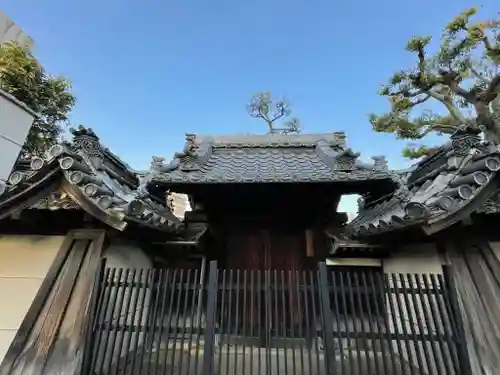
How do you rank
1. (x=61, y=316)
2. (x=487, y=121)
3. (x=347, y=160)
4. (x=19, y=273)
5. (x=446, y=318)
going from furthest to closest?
(x=487, y=121)
(x=347, y=160)
(x=19, y=273)
(x=61, y=316)
(x=446, y=318)

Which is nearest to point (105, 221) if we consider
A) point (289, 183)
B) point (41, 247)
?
point (41, 247)

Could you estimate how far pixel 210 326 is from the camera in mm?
3797

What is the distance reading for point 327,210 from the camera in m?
5.73

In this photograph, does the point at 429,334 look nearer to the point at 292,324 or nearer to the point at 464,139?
the point at 292,324

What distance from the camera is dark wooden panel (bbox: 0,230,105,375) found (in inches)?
152

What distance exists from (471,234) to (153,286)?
4201mm

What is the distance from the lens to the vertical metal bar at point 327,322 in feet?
11.8

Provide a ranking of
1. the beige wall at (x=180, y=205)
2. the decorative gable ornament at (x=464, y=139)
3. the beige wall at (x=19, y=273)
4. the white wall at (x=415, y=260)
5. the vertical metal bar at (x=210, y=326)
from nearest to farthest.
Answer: the vertical metal bar at (x=210, y=326) → the beige wall at (x=19, y=273) → the white wall at (x=415, y=260) → the decorative gable ornament at (x=464, y=139) → the beige wall at (x=180, y=205)

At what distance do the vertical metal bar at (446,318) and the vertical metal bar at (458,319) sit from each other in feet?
0.09

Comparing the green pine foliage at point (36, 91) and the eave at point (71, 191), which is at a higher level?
the green pine foliage at point (36, 91)

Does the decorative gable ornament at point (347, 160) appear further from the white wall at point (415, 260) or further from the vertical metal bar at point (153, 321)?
the vertical metal bar at point (153, 321)

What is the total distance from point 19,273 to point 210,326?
284 centimetres

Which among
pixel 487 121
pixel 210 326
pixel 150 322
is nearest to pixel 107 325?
pixel 150 322

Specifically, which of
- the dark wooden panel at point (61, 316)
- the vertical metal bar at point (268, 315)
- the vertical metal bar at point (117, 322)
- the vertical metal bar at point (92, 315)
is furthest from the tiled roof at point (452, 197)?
the dark wooden panel at point (61, 316)
